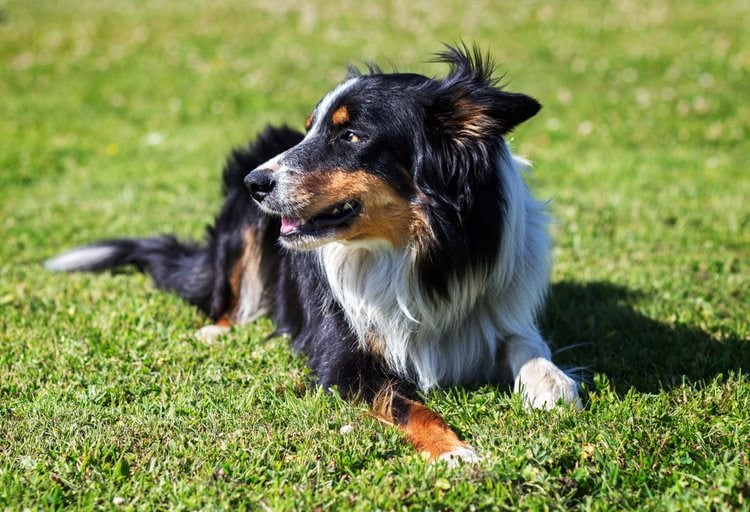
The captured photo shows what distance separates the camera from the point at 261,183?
363 cm

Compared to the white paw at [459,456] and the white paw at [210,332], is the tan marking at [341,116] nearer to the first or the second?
the white paw at [459,456]

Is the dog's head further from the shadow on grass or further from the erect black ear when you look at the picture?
the shadow on grass

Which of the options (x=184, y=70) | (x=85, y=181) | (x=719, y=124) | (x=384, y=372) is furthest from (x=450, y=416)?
(x=184, y=70)

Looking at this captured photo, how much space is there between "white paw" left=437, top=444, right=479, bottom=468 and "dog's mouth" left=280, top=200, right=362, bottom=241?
1.11 m

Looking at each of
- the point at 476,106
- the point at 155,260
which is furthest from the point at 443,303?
the point at 155,260

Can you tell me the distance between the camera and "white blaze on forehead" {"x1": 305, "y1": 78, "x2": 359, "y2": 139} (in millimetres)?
3768

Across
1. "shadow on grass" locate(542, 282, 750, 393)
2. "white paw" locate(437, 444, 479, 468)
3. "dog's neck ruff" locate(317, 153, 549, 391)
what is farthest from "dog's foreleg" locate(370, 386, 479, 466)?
"shadow on grass" locate(542, 282, 750, 393)

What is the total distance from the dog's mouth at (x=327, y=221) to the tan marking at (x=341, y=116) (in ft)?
1.32

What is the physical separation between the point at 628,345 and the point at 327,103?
7.12 feet

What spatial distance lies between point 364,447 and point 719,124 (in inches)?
339

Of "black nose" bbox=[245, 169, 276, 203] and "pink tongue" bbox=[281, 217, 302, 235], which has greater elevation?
"black nose" bbox=[245, 169, 276, 203]

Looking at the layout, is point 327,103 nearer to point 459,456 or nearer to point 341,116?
point 341,116

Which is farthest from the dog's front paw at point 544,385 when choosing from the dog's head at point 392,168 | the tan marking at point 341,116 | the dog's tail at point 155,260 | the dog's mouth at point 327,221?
the dog's tail at point 155,260

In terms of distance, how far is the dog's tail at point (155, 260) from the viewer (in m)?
5.48
